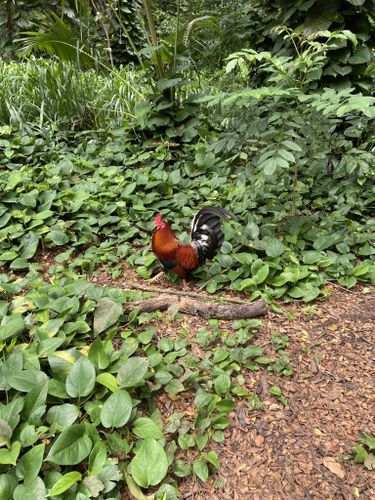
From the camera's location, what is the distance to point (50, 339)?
186cm

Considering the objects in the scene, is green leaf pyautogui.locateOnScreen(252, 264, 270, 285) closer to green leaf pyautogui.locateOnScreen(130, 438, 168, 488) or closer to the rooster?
the rooster

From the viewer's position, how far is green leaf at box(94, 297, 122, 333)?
2096 mm

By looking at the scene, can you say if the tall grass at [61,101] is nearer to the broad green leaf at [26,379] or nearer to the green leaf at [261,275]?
the green leaf at [261,275]

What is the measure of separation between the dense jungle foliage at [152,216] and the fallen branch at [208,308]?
0.32ft

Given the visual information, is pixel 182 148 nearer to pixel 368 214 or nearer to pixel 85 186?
pixel 85 186

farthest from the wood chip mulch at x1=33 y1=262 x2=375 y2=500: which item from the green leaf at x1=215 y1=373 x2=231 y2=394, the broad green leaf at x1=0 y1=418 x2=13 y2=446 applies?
the broad green leaf at x1=0 y1=418 x2=13 y2=446

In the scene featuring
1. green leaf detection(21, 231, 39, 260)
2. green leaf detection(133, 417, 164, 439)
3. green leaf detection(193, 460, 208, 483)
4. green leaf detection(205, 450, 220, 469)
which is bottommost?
green leaf detection(205, 450, 220, 469)

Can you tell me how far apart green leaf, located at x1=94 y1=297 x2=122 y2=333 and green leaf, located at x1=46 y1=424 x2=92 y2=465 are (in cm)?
65

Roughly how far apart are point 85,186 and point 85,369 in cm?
234

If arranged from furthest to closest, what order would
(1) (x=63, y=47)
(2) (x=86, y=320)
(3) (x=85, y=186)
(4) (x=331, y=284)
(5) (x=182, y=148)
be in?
(1) (x=63, y=47) → (5) (x=182, y=148) → (3) (x=85, y=186) → (4) (x=331, y=284) → (2) (x=86, y=320)

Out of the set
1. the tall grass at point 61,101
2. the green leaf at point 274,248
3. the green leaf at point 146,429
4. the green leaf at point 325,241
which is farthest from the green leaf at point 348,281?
the tall grass at point 61,101

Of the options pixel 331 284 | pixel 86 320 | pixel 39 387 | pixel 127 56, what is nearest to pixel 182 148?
pixel 331 284

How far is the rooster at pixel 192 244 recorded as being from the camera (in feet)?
8.42

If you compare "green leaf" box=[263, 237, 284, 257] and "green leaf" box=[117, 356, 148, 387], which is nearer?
"green leaf" box=[117, 356, 148, 387]
